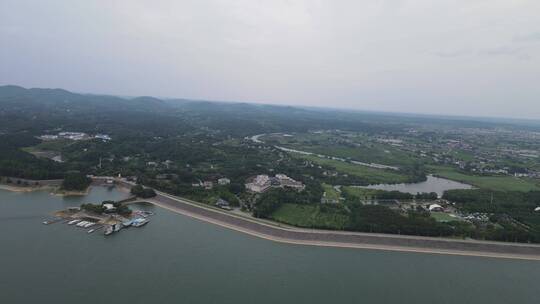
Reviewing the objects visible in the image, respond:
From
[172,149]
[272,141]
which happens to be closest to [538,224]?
[172,149]

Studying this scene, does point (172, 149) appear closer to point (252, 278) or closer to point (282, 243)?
point (282, 243)

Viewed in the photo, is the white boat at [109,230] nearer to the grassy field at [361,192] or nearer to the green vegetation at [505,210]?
the grassy field at [361,192]

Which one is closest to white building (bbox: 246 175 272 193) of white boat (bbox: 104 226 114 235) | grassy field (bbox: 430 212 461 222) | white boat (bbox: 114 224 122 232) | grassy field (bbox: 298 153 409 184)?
grassy field (bbox: 298 153 409 184)

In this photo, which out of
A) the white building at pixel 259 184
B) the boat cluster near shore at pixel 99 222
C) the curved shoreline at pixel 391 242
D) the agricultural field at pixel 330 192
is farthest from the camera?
the white building at pixel 259 184

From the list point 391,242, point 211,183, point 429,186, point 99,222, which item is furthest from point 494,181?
point 99,222

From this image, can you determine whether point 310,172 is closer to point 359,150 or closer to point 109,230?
point 109,230

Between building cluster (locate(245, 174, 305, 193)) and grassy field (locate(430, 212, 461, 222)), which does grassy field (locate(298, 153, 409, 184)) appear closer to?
building cluster (locate(245, 174, 305, 193))

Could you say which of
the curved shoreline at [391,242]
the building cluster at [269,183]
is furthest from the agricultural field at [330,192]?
the curved shoreline at [391,242]
